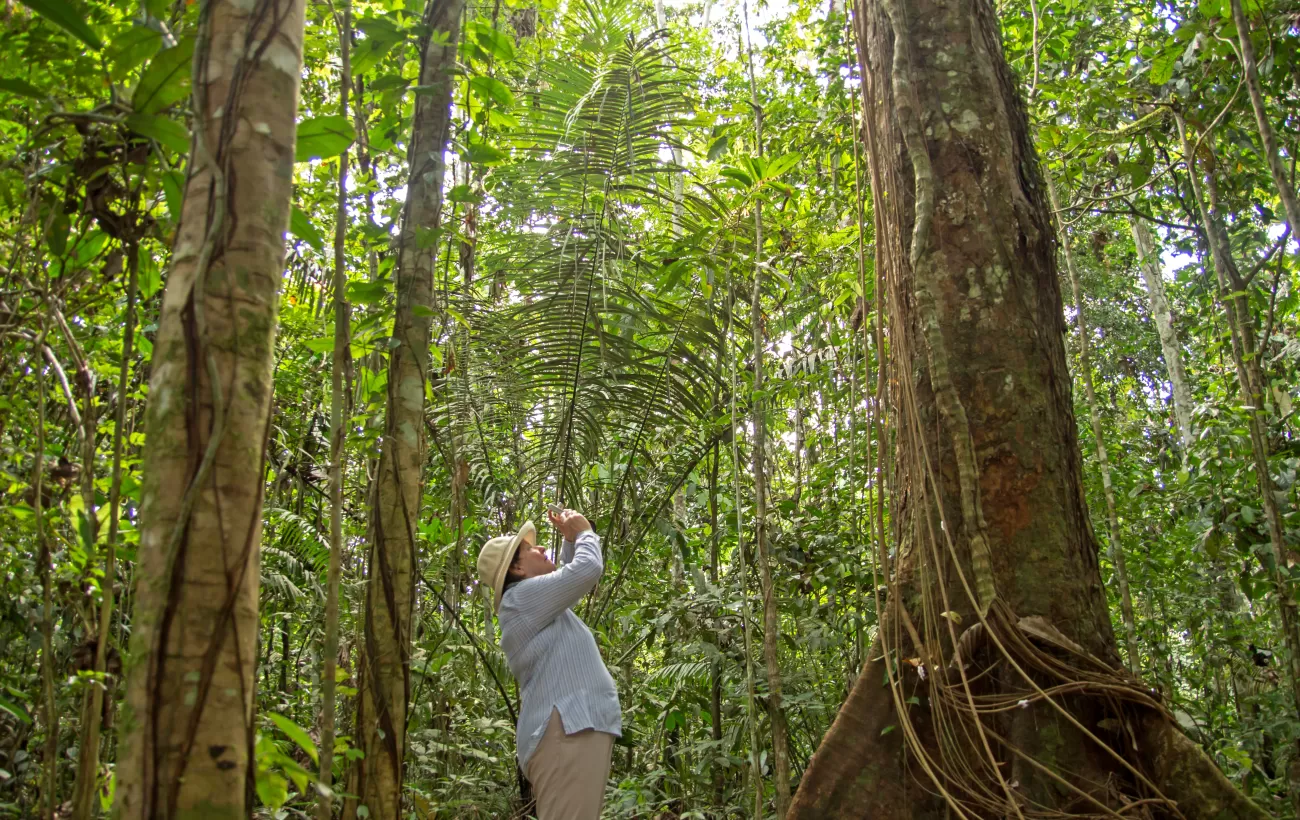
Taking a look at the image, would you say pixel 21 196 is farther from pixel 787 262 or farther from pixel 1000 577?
pixel 787 262

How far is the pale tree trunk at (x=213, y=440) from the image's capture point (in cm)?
103

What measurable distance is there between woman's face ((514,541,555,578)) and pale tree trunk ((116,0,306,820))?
→ 2.08m

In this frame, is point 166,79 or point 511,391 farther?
point 511,391

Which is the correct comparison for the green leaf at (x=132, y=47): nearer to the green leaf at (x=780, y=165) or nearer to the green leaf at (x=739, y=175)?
the green leaf at (x=739, y=175)

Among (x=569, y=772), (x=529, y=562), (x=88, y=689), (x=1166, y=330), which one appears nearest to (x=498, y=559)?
(x=529, y=562)

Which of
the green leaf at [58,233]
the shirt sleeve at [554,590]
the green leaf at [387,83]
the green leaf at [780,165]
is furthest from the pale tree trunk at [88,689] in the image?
the green leaf at [780,165]

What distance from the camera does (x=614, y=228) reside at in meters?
4.11

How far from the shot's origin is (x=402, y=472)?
7.69 feet

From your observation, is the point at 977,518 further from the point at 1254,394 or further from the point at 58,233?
the point at 58,233

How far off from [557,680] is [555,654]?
9 cm

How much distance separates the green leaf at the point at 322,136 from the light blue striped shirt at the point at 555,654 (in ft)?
→ 5.74

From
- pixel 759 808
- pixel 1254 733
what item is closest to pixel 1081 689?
pixel 759 808

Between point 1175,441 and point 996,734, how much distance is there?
9210mm

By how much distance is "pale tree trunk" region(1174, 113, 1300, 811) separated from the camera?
127 inches
